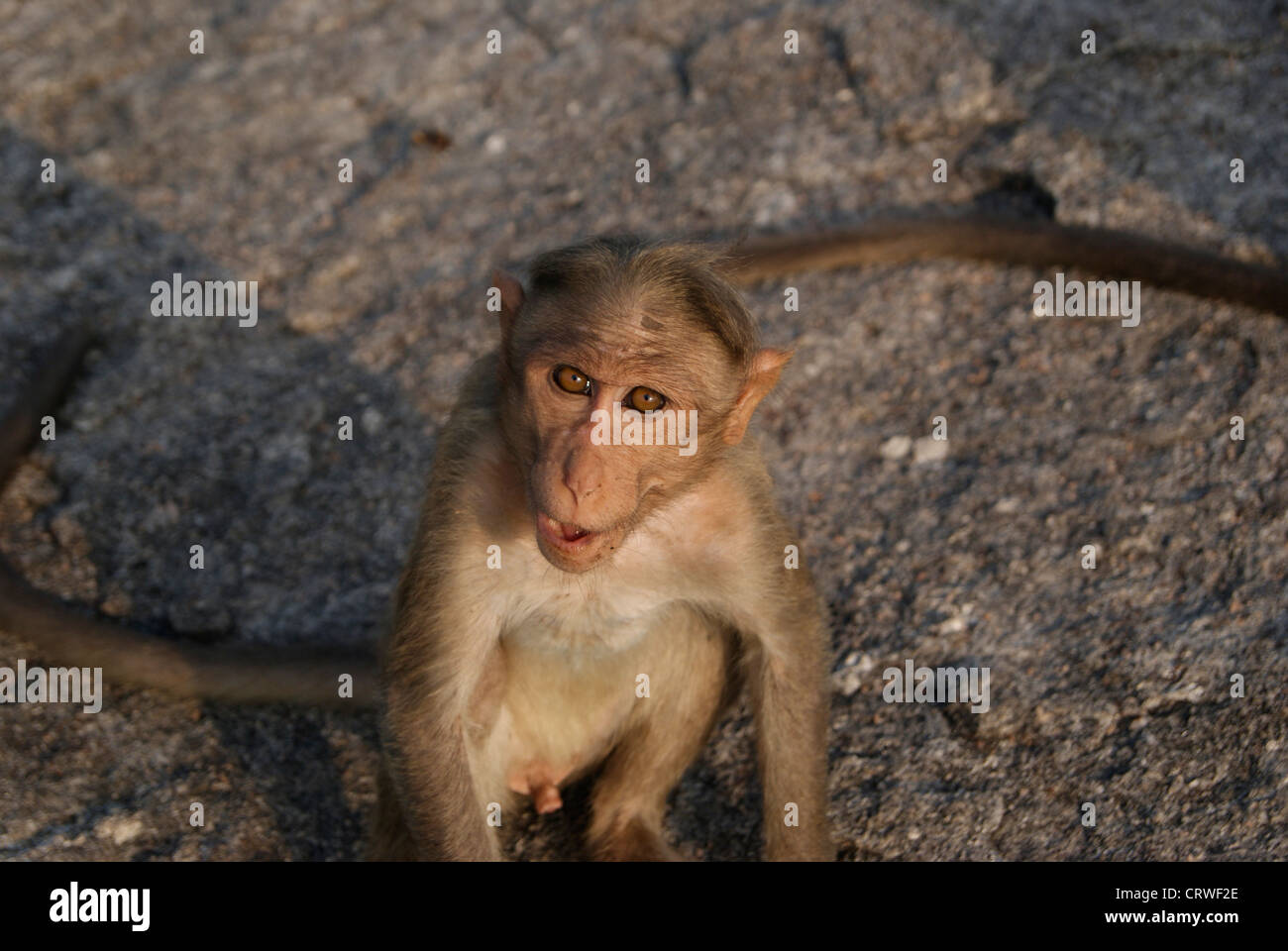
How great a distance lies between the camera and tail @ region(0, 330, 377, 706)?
327 centimetres

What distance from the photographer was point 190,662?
10.8 ft


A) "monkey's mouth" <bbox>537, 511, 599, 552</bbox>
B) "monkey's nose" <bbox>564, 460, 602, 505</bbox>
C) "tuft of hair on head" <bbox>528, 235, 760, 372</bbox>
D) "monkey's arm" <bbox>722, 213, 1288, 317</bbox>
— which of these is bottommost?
"monkey's mouth" <bbox>537, 511, 599, 552</bbox>

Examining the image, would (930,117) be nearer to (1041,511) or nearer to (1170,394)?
(1170,394)

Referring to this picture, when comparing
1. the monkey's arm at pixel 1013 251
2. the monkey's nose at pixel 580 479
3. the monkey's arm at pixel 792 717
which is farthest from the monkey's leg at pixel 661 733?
the monkey's arm at pixel 1013 251

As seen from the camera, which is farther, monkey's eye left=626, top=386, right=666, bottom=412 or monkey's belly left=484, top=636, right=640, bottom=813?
monkey's belly left=484, top=636, right=640, bottom=813

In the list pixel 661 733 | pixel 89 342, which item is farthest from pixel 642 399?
pixel 89 342

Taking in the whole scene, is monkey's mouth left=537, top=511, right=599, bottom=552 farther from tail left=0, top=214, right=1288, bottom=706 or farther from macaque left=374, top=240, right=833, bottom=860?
tail left=0, top=214, right=1288, bottom=706

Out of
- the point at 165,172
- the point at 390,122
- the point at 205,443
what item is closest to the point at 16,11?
the point at 165,172

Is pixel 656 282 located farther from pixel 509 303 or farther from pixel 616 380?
pixel 509 303

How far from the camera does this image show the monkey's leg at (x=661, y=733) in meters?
2.94

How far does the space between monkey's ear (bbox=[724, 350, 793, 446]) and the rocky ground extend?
40.4 inches

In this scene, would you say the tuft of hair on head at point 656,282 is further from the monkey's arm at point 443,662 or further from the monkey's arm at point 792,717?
the monkey's arm at point 792,717

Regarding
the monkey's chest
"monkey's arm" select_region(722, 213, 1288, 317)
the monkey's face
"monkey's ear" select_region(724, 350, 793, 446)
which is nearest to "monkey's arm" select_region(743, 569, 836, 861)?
the monkey's chest

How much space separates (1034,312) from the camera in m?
4.23
